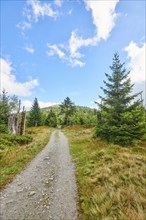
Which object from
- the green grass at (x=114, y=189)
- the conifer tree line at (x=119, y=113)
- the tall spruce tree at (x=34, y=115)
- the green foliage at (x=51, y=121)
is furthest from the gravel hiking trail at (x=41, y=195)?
the green foliage at (x=51, y=121)

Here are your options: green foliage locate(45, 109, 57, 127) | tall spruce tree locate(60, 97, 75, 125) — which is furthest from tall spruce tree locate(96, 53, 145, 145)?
green foliage locate(45, 109, 57, 127)

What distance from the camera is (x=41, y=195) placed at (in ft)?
22.4

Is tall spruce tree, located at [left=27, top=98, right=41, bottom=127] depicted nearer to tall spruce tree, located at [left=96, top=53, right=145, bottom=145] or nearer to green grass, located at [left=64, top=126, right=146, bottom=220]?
tall spruce tree, located at [left=96, top=53, right=145, bottom=145]

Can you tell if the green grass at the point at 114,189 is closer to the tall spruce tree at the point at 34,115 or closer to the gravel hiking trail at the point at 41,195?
the gravel hiking trail at the point at 41,195

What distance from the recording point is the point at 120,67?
1767 centimetres

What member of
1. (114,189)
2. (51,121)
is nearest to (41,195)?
(114,189)

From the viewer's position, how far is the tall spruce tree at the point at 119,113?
49.0 ft

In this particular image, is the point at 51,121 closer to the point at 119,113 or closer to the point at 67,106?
Answer: the point at 67,106

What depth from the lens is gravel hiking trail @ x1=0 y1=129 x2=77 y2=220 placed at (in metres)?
5.53

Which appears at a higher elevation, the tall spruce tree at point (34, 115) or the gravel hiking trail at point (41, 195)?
the tall spruce tree at point (34, 115)

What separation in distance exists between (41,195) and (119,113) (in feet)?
36.9

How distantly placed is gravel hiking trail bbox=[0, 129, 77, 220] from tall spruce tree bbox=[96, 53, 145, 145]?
679cm

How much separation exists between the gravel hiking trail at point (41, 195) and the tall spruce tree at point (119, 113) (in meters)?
6.79

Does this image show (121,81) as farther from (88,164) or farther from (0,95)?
(0,95)
